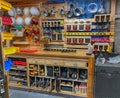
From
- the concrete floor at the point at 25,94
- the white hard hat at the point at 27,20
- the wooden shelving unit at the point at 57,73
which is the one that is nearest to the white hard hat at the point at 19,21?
the white hard hat at the point at 27,20

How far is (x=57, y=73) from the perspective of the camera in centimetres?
296

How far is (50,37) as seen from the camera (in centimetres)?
324

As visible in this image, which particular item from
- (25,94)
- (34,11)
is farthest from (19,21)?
(25,94)

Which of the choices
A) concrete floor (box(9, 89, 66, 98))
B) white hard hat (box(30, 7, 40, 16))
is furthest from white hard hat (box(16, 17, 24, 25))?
concrete floor (box(9, 89, 66, 98))

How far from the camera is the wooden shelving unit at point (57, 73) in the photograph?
2.78m

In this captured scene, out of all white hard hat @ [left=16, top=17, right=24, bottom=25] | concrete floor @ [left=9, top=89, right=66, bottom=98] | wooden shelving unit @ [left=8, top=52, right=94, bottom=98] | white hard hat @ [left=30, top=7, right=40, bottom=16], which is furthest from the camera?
white hard hat @ [left=16, top=17, right=24, bottom=25]

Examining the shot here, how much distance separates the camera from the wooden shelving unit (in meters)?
2.78

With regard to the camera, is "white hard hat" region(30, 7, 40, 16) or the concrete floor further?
"white hard hat" region(30, 7, 40, 16)

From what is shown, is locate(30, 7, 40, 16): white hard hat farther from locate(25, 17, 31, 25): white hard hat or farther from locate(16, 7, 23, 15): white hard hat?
locate(16, 7, 23, 15): white hard hat

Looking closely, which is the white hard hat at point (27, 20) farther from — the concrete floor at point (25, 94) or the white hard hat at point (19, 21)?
the concrete floor at point (25, 94)

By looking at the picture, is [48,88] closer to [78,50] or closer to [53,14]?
[78,50]

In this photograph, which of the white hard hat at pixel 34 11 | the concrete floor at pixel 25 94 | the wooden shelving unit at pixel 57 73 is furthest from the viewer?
the white hard hat at pixel 34 11

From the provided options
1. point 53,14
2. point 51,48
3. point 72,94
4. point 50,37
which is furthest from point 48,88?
point 53,14

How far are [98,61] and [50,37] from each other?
1.31 metres
